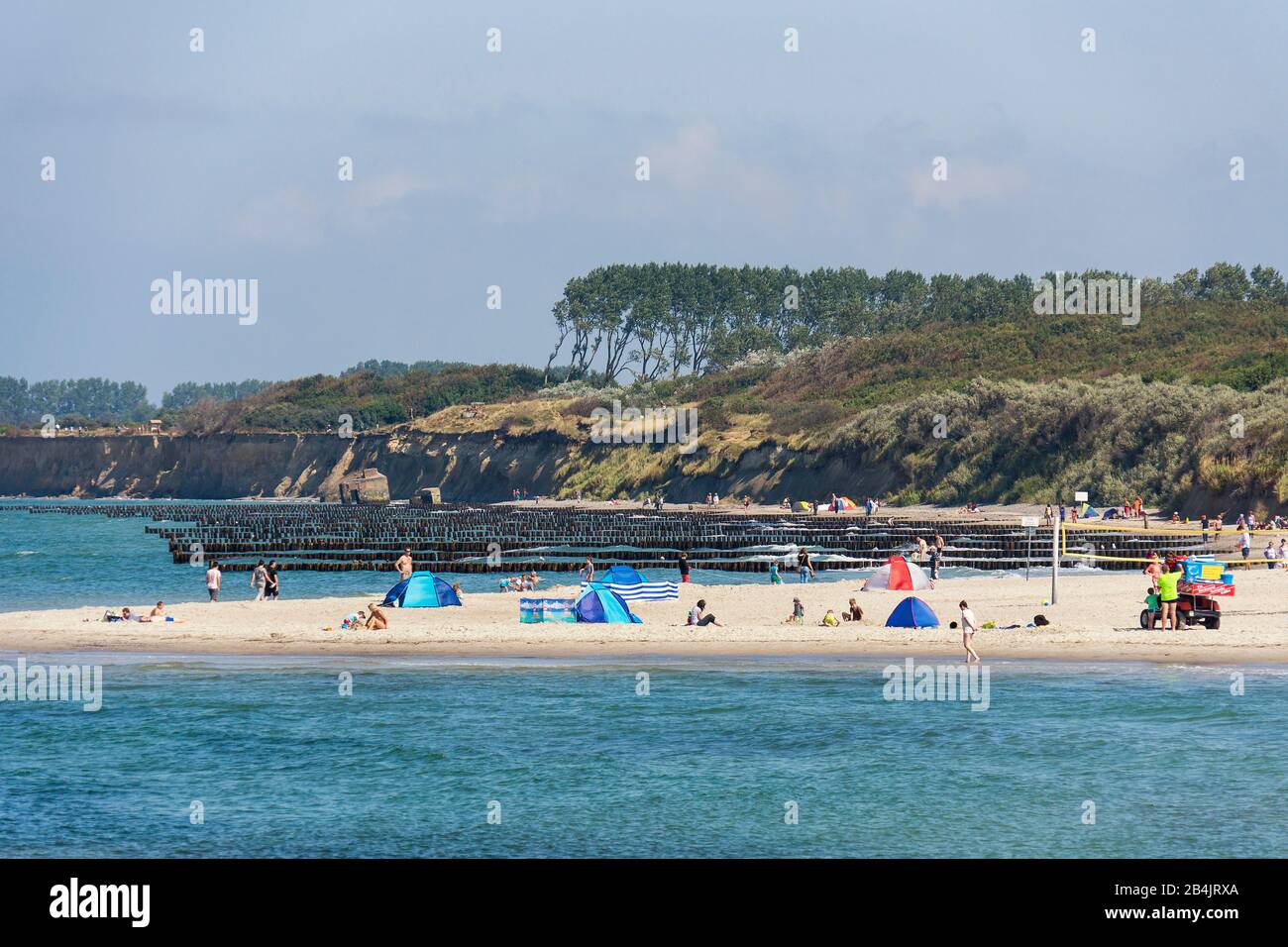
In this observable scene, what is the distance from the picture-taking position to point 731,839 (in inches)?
719

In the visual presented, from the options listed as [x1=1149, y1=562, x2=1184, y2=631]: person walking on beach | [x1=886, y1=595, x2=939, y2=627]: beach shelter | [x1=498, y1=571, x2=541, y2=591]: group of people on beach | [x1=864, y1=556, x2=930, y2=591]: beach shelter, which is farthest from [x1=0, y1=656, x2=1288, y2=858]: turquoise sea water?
[x1=498, y1=571, x2=541, y2=591]: group of people on beach


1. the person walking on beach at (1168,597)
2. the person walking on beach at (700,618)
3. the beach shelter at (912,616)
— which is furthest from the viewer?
the person walking on beach at (700,618)

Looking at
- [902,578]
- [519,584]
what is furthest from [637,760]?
[519,584]

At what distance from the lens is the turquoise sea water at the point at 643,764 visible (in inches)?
722

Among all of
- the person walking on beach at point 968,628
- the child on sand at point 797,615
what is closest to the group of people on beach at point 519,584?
the child on sand at point 797,615

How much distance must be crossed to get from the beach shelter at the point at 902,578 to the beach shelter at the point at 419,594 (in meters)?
11.5

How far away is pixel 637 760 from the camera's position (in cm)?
2236

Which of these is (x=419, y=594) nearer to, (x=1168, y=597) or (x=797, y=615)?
(x=797, y=615)

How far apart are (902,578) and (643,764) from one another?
19.8m

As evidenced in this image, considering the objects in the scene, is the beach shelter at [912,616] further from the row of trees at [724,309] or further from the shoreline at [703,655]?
the row of trees at [724,309]
